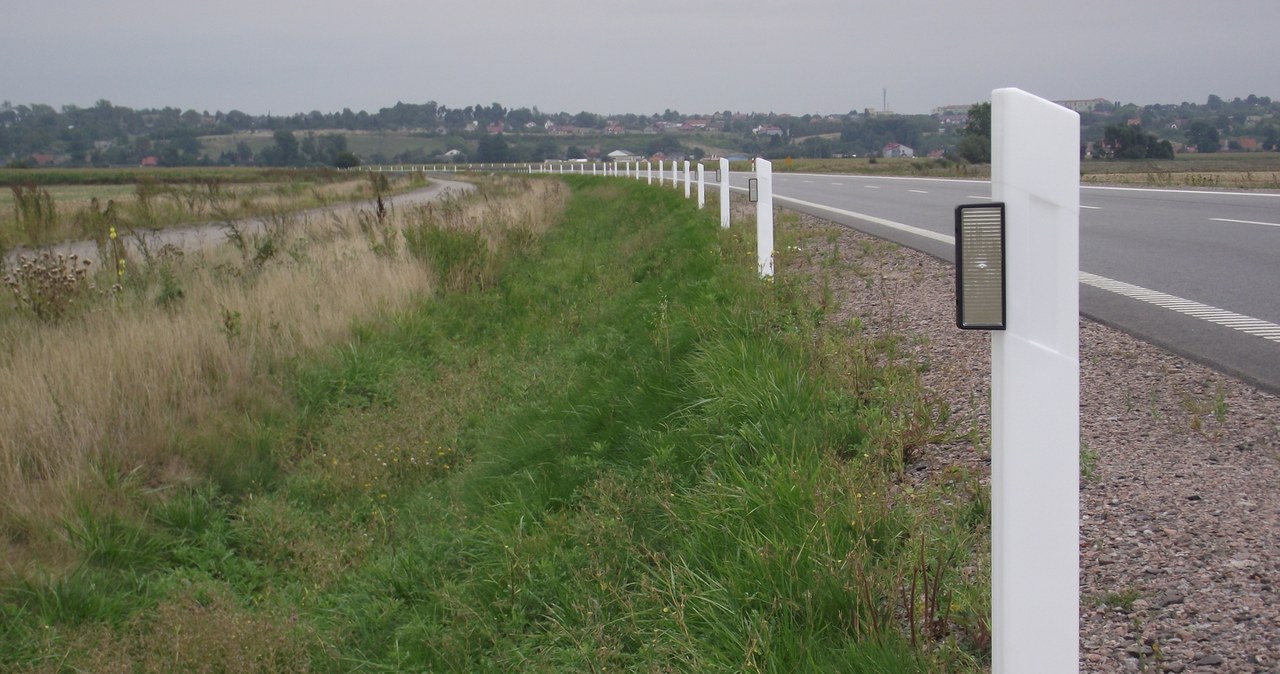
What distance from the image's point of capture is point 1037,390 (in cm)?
203

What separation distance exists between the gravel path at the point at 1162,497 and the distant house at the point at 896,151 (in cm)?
6386

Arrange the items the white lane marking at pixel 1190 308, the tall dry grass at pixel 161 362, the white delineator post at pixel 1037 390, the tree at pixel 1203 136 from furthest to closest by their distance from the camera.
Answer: the tree at pixel 1203 136
the tall dry grass at pixel 161 362
the white lane marking at pixel 1190 308
the white delineator post at pixel 1037 390

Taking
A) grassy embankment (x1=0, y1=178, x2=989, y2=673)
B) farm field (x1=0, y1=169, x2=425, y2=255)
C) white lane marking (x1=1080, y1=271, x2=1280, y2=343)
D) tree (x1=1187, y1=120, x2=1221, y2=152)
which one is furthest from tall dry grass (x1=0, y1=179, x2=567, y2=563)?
tree (x1=1187, y1=120, x2=1221, y2=152)

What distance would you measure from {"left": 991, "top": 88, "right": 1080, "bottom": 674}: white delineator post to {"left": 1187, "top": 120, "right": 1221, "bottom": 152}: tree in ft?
70.8

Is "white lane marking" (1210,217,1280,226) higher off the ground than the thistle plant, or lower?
higher

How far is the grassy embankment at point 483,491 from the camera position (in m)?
3.38

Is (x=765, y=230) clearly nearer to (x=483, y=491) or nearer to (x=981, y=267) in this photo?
(x=483, y=491)

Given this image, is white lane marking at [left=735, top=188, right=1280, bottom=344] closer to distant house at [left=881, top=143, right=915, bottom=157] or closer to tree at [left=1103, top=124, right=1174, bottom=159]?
tree at [left=1103, top=124, right=1174, bottom=159]

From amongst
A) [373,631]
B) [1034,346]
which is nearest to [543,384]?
[373,631]

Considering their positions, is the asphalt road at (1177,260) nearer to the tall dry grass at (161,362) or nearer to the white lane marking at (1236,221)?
the white lane marking at (1236,221)

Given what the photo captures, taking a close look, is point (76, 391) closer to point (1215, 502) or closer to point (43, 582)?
point (43, 582)

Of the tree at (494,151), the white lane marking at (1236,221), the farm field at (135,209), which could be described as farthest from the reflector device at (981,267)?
the tree at (494,151)

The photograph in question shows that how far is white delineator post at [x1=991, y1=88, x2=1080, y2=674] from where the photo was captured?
197 centimetres

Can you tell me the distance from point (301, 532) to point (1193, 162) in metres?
32.1
